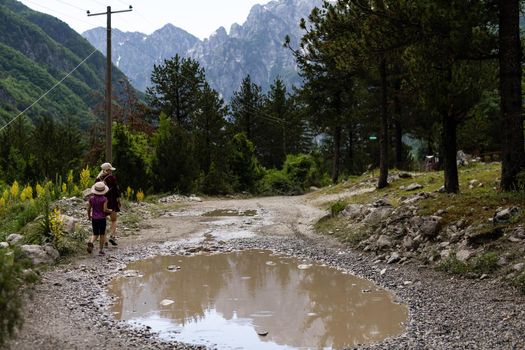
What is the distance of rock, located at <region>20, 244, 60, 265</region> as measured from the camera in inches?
365

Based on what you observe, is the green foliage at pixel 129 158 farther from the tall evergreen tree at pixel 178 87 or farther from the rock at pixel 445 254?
the rock at pixel 445 254

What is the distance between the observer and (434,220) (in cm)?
1030

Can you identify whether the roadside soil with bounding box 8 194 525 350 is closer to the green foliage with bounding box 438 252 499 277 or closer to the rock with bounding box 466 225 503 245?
the green foliage with bounding box 438 252 499 277

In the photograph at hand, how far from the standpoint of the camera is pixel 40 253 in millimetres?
9625

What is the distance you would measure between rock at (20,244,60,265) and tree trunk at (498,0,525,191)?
10160 millimetres

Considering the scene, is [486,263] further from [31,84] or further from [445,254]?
[31,84]

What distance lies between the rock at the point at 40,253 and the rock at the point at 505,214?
8809mm

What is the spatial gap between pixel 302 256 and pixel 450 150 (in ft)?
18.8

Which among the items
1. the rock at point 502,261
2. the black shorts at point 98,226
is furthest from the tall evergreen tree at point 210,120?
the rock at point 502,261

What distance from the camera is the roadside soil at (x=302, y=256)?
5746 millimetres

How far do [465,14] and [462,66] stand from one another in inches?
90.0

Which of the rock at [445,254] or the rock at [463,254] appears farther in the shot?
the rock at [445,254]

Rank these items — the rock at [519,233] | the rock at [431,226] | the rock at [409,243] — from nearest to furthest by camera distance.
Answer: the rock at [519,233] < the rock at [431,226] < the rock at [409,243]

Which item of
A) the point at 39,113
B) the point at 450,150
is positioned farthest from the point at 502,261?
the point at 39,113
